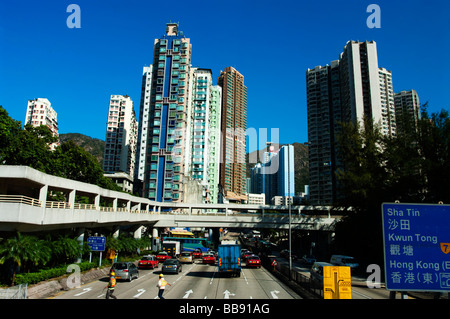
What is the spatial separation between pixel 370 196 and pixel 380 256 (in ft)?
27.5

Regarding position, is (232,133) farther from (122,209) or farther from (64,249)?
(64,249)

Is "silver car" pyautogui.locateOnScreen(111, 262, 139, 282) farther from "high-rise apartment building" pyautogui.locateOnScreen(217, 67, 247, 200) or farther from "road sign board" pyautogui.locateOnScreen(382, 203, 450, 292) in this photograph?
"high-rise apartment building" pyautogui.locateOnScreen(217, 67, 247, 200)

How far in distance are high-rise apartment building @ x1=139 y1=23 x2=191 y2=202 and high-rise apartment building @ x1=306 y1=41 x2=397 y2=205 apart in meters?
55.4

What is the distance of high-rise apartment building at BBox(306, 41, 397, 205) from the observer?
360ft

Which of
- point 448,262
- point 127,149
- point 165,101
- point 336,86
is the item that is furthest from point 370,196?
point 127,149

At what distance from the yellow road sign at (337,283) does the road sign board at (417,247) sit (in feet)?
28.6

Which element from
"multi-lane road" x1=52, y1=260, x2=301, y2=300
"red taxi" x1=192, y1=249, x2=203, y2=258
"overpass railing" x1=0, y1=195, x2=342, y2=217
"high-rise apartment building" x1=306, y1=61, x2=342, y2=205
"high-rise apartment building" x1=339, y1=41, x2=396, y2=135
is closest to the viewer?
"multi-lane road" x1=52, y1=260, x2=301, y2=300

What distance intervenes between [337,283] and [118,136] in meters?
134

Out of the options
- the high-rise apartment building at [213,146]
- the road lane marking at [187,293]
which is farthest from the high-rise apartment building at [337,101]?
the road lane marking at [187,293]

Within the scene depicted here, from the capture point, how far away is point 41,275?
72.9 ft

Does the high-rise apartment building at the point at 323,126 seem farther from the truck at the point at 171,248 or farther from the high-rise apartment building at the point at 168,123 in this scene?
the truck at the point at 171,248

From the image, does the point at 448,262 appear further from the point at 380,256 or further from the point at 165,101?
the point at 165,101

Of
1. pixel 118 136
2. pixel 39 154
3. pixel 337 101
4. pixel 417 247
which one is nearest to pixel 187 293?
pixel 417 247

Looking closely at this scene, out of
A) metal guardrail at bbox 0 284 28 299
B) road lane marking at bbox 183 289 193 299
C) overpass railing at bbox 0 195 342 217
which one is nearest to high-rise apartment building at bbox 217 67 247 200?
overpass railing at bbox 0 195 342 217
